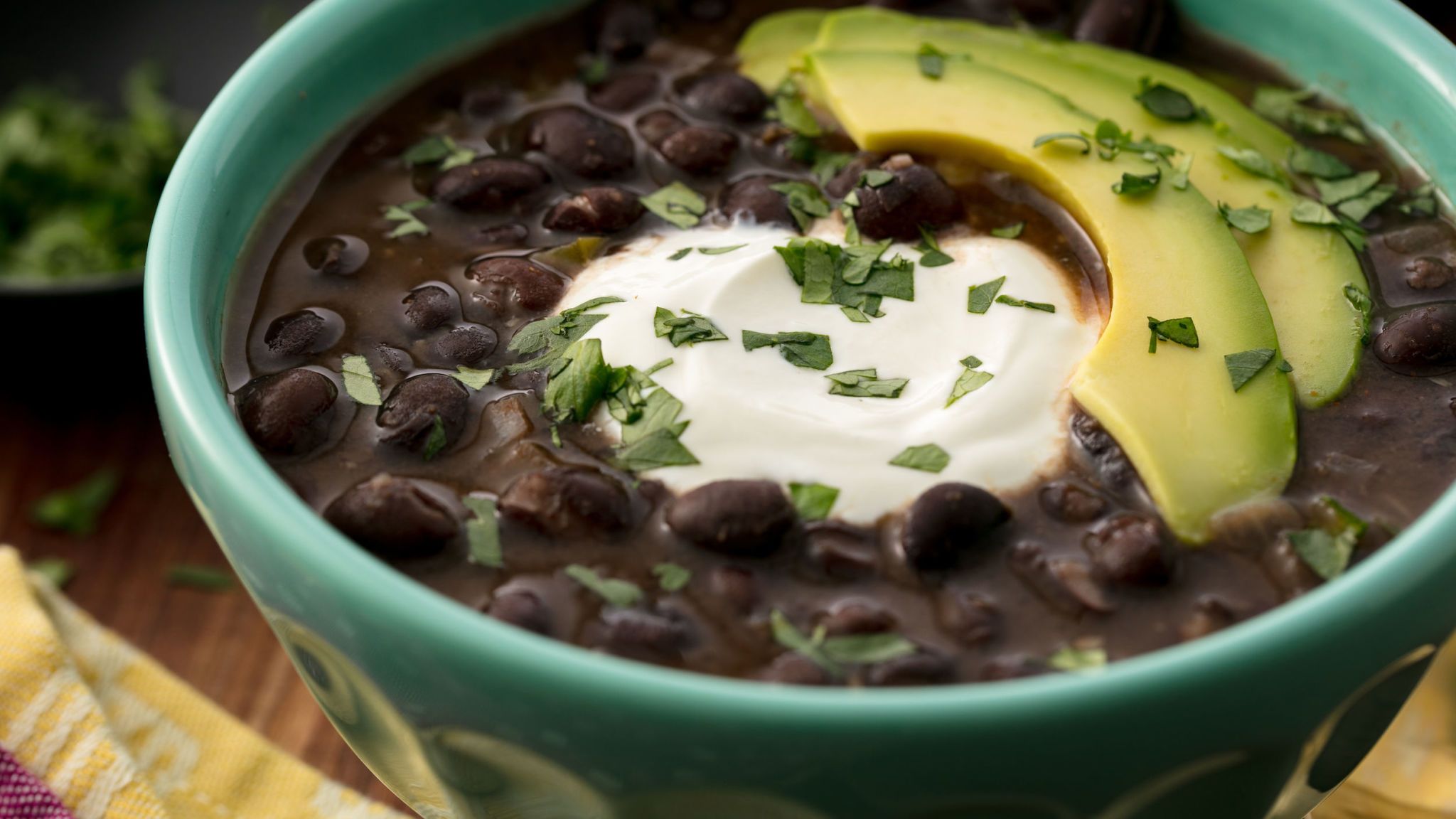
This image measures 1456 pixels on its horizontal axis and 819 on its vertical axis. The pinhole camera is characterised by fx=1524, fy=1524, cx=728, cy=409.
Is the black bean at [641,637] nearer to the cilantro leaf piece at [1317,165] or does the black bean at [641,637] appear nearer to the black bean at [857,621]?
the black bean at [857,621]

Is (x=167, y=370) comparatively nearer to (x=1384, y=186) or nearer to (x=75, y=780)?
(x=75, y=780)

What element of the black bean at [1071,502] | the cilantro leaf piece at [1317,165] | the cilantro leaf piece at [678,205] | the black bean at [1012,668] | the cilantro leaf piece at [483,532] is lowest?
the cilantro leaf piece at [483,532]

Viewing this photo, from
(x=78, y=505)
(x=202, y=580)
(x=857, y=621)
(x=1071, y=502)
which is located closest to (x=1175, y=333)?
(x=1071, y=502)

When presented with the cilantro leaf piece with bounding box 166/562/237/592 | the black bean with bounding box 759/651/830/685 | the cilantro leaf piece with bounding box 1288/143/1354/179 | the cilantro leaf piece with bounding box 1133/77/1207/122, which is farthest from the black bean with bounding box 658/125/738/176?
the cilantro leaf piece with bounding box 166/562/237/592

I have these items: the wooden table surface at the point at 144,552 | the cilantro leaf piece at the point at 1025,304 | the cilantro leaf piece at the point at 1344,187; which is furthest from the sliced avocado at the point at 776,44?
the wooden table surface at the point at 144,552

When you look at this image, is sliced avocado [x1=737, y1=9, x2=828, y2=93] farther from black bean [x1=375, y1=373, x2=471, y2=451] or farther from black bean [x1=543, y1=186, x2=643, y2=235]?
black bean [x1=375, y1=373, x2=471, y2=451]

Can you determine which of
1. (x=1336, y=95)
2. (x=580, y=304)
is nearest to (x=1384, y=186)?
(x=1336, y=95)
